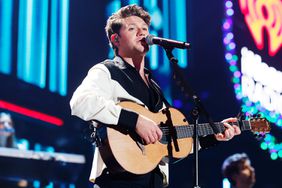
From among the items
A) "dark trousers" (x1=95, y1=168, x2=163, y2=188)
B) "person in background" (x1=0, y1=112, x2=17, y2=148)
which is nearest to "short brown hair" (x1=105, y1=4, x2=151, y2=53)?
"dark trousers" (x1=95, y1=168, x2=163, y2=188)

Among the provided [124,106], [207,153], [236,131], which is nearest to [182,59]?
[207,153]

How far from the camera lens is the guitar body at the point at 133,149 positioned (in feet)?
8.26

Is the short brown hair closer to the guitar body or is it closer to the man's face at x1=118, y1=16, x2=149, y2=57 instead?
the man's face at x1=118, y1=16, x2=149, y2=57

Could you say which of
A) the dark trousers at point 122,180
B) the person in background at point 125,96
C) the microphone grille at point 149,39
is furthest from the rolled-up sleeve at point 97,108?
the microphone grille at point 149,39

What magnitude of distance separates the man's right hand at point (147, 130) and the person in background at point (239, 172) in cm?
207

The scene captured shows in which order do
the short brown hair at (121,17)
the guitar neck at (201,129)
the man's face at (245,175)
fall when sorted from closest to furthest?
the guitar neck at (201,129), the short brown hair at (121,17), the man's face at (245,175)

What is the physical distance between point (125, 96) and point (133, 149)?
0.95 feet

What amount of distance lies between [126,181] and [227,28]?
12.5 feet

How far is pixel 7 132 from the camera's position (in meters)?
4.33

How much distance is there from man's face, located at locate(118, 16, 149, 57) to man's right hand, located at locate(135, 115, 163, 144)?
19.9 inches

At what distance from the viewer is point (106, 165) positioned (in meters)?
2.54

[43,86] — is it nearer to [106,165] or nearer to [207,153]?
[207,153]

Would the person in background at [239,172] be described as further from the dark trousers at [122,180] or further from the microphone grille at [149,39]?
the microphone grille at [149,39]

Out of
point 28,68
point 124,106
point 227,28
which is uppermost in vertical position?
point 227,28
